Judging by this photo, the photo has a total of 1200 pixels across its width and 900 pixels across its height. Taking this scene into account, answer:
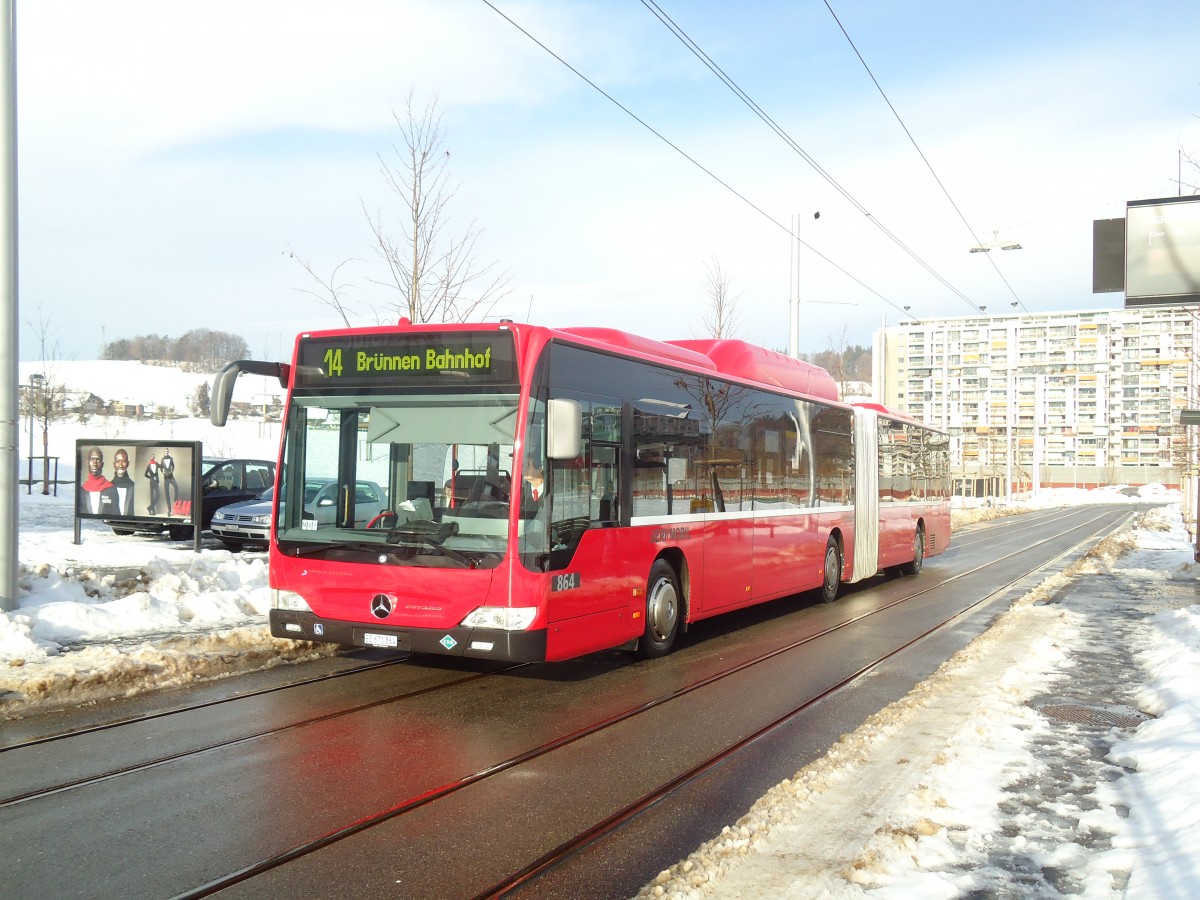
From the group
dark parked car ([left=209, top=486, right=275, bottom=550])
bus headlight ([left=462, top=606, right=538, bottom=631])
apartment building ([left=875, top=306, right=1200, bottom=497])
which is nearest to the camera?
bus headlight ([left=462, top=606, right=538, bottom=631])

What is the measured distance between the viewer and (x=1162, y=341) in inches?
5615

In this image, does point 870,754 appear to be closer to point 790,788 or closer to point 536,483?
point 790,788

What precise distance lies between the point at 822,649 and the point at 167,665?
662 centimetres

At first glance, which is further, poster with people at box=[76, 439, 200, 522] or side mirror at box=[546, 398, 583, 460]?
poster with people at box=[76, 439, 200, 522]

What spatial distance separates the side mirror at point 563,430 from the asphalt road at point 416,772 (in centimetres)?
202

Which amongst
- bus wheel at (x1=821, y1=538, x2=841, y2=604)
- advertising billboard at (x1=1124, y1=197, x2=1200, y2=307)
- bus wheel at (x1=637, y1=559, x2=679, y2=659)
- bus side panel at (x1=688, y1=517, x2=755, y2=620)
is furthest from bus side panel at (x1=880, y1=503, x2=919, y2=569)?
bus wheel at (x1=637, y1=559, x2=679, y2=659)

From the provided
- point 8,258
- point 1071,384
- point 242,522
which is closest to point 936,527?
point 242,522

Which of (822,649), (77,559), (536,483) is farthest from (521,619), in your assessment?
(77,559)

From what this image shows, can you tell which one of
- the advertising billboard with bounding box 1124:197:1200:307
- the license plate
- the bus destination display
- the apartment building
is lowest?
A: the license plate

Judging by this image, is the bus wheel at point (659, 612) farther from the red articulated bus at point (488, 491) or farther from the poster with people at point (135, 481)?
the poster with people at point (135, 481)

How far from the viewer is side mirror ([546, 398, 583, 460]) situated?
7785 mm

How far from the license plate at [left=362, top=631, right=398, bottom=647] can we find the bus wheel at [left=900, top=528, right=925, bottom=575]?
14.5 m

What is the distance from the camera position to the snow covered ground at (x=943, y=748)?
4.48 metres

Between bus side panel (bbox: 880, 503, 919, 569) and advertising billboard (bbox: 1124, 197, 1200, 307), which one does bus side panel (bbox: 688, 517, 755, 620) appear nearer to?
bus side panel (bbox: 880, 503, 919, 569)
